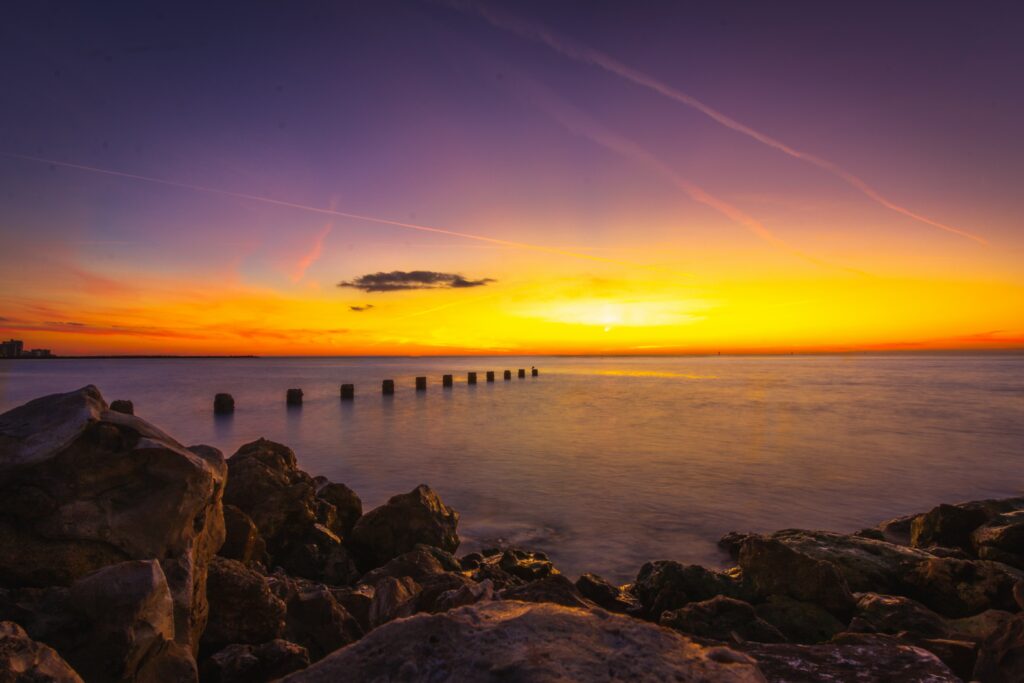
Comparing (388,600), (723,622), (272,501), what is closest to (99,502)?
(388,600)

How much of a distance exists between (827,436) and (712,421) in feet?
18.9

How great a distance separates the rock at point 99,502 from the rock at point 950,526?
417 inches

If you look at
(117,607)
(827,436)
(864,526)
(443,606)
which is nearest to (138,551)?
(117,607)

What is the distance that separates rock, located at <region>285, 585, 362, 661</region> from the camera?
453 cm

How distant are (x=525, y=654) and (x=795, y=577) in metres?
5.15

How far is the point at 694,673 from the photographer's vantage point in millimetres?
2266

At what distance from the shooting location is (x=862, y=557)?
7.36 m

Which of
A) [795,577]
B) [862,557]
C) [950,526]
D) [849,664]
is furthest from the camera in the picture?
[950,526]

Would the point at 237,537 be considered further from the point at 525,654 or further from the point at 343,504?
the point at 525,654

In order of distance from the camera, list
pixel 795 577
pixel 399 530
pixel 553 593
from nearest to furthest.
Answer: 1. pixel 553 593
2. pixel 795 577
3. pixel 399 530

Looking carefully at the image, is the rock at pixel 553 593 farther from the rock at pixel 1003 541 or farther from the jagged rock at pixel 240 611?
the rock at pixel 1003 541

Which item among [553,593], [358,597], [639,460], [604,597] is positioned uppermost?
[553,593]

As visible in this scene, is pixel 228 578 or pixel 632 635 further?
→ pixel 228 578

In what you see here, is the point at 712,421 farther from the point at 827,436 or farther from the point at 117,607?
the point at 117,607
